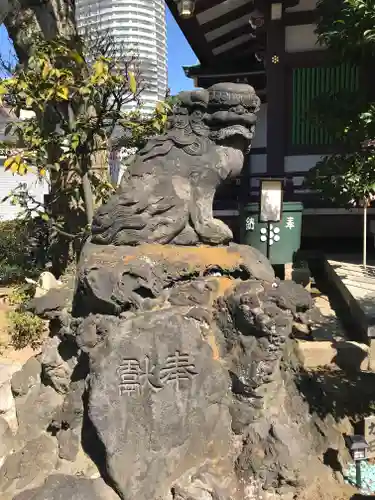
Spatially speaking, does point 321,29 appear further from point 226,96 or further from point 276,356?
point 276,356

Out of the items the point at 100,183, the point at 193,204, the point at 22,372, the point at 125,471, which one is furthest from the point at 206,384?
the point at 100,183

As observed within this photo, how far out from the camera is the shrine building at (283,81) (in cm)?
902

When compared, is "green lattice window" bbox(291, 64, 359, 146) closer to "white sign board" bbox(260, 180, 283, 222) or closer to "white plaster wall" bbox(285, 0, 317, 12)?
"white plaster wall" bbox(285, 0, 317, 12)

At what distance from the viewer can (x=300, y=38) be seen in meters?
9.05

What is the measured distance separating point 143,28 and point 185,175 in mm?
10633

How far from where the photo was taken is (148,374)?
2889 millimetres

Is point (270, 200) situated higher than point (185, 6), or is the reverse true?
point (185, 6)

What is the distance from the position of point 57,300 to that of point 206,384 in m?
1.71

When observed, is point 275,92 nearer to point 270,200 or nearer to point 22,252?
point 270,200

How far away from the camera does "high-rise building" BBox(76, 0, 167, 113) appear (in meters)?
10.4

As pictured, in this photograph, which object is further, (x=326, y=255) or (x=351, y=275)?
(x=326, y=255)

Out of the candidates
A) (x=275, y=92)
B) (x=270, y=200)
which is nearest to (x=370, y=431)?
(x=270, y=200)

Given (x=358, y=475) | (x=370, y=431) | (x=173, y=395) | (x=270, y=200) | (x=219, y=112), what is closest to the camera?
(x=173, y=395)

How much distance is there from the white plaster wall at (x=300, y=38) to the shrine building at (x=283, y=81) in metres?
0.02
